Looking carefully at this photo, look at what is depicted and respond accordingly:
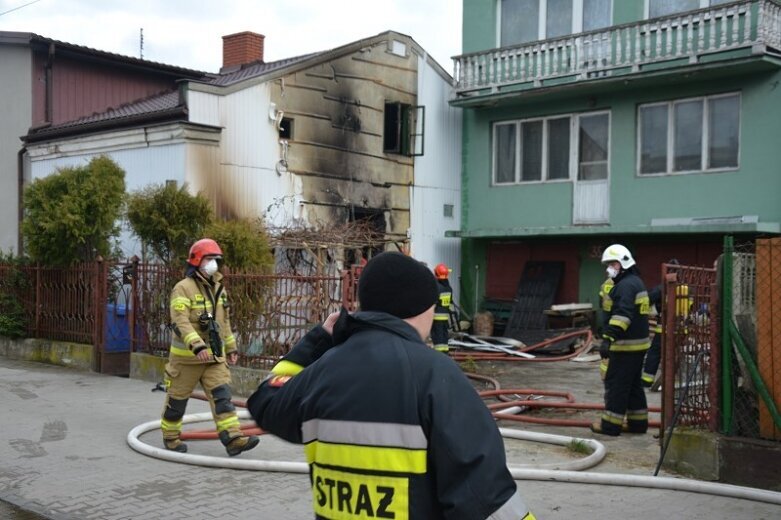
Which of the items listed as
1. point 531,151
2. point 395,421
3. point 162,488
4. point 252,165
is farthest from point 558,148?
point 395,421

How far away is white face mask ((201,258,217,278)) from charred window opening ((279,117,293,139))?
9.98 metres

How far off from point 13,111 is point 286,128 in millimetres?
6232

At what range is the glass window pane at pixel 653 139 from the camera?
18.3m

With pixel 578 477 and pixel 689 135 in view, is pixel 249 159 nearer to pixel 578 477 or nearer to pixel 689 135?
pixel 689 135

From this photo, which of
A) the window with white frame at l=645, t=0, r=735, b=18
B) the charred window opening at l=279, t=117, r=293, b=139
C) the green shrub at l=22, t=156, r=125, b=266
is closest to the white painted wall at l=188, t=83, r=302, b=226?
the charred window opening at l=279, t=117, r=293, b=139

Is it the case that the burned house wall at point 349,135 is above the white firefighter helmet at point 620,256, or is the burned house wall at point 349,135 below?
above

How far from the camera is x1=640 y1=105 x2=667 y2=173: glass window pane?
1828cm

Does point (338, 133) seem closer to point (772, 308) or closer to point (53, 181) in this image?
point (53, 181)

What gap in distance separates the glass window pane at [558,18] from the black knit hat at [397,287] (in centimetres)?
1837

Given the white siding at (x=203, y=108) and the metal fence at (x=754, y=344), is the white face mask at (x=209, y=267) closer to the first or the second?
the metal fence at (x=754, y=344)

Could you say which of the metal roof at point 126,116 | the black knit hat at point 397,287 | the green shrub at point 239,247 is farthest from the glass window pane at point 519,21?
the black knit hat at point 397,287

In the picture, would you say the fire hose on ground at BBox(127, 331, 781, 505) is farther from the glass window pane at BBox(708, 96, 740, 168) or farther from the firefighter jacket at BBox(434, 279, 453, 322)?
the glass window pane at BBox(708, 96, 740, 168)

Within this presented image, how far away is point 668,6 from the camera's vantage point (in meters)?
18.2

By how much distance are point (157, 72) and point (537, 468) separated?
1781 cm
